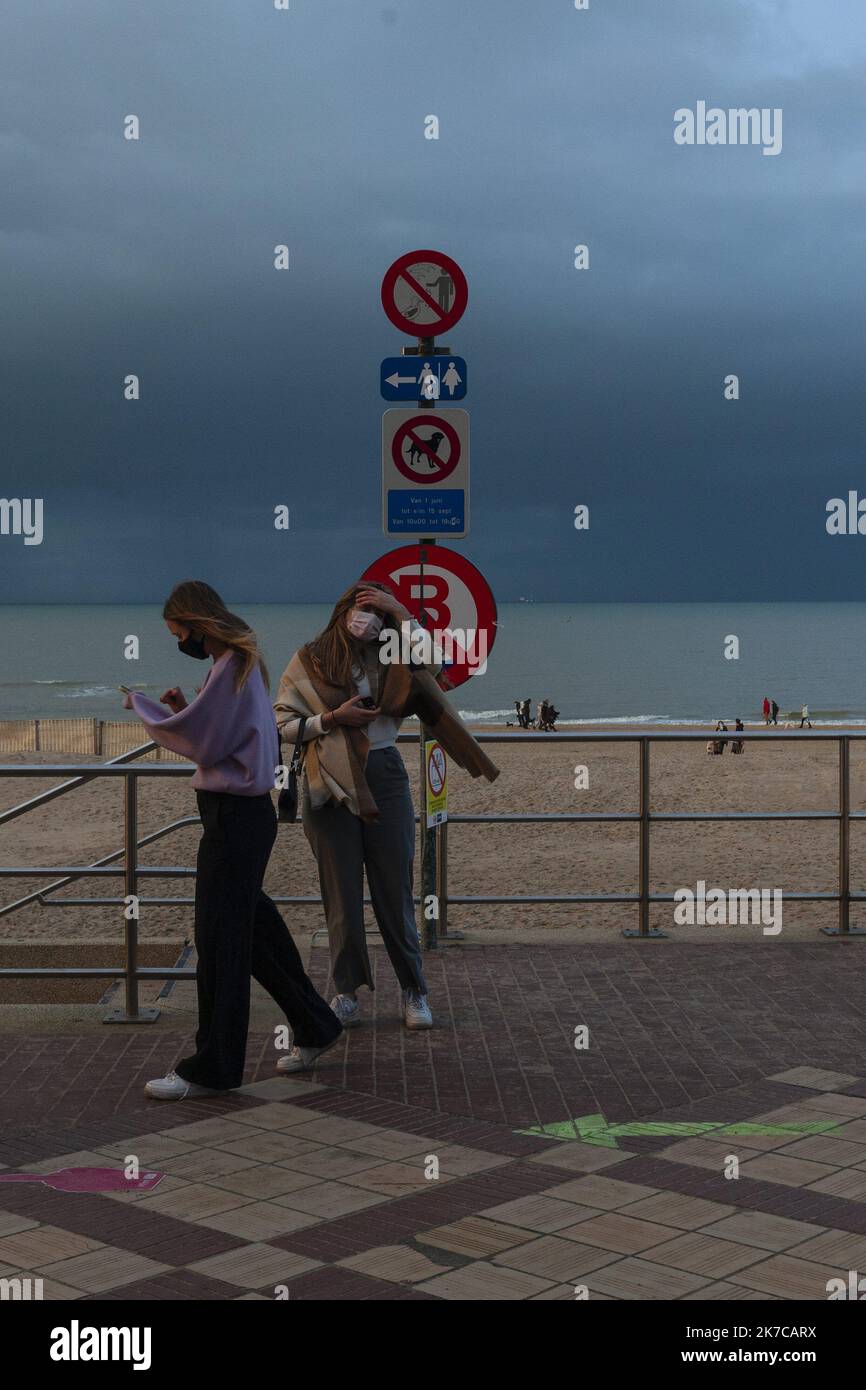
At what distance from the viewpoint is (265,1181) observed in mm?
4906

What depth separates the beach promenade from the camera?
4164 millimetres

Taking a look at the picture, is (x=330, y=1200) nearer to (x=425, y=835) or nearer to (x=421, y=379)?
(x=425, y=835)

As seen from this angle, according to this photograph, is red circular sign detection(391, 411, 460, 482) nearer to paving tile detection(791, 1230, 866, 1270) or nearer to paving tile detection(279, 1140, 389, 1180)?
paving tile detection(279, 1140, 389, 1180)

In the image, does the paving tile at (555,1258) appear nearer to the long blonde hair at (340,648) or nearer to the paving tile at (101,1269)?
the paving tile at (101,1269)

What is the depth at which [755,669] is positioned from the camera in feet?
292

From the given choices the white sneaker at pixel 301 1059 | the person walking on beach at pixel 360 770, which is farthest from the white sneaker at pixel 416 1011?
the white sneaker at pixel 301 1059

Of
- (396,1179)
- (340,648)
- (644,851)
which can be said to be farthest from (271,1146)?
(644,851)

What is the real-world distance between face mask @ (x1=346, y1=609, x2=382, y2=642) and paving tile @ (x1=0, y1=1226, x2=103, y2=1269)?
118 inches

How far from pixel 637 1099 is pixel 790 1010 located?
1591 mm

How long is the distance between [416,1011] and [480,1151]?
1715 mm

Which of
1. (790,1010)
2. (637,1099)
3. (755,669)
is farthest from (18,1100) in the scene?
(755,669)

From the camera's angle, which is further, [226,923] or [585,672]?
[585,672]

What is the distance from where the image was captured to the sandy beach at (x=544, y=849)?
13.4 m
